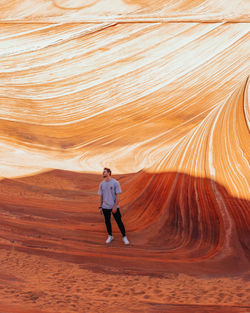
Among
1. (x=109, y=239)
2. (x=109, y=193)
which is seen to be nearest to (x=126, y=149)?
(x=109, y=239)

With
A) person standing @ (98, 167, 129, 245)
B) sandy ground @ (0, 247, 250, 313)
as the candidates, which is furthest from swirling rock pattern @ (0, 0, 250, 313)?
person standing @ (98, 167, 129, 245)

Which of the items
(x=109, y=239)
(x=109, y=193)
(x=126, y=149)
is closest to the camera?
(x=109, y=193)

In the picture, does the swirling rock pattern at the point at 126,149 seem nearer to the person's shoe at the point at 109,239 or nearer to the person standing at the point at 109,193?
the person's shoe at the point at 109,239

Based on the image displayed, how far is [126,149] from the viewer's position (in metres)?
11.2

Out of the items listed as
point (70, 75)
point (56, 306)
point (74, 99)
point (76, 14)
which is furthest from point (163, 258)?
point (76, 14)

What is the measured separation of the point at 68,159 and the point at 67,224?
4.43m

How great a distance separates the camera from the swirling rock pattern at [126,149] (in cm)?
425

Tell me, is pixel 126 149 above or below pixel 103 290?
above

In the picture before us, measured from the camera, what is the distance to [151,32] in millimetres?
17203

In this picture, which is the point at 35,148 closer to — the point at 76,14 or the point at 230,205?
the point at 230,205

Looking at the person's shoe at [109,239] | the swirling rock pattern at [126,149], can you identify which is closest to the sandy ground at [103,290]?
the swirling rock pattern at [126,149]

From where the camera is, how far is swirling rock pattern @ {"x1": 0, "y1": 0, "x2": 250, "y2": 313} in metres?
4.25

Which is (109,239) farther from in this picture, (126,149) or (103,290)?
(126,149)

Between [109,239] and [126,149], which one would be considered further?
[126,149]
